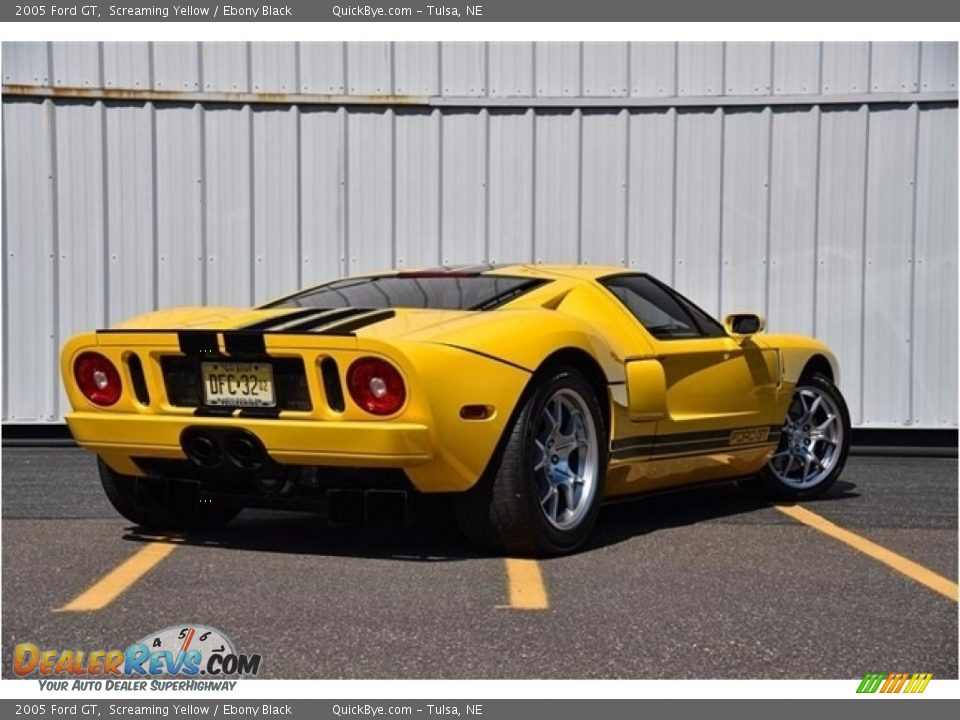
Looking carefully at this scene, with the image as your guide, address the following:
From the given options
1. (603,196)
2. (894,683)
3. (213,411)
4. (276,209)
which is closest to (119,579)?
(213,411)

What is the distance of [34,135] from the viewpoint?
10047 mm

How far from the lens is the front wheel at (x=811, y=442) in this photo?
6.95m

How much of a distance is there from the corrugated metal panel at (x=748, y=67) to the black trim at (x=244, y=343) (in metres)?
6.25

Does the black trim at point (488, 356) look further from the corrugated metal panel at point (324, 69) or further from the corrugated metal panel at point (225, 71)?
the corrugated metal panel at point (225, 71)

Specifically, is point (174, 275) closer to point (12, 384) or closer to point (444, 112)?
point (12, 384)

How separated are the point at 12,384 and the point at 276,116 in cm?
291

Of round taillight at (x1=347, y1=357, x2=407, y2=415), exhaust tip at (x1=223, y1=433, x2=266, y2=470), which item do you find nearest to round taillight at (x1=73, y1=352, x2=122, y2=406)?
exhaust tip at (x1=223, y1=433, x2=266, y2=470)

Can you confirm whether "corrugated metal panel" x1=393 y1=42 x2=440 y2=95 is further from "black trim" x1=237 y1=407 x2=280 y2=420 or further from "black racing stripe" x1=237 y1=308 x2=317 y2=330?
"black trim" x1=237 y1=407 x2=280 y2=420

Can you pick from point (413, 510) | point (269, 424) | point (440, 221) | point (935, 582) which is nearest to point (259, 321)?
point (269, 424)

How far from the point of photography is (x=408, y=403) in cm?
461

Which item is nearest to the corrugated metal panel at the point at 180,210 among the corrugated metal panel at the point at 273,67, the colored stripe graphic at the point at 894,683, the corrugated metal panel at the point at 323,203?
the corrugated metal panel at the point at 273,67

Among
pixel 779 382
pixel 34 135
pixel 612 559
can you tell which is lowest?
pixel 612 559

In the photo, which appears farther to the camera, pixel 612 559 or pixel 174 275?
pixel 174 275

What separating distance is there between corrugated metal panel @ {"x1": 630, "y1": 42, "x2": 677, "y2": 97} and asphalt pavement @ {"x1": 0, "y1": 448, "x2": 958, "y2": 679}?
14.7 feet
